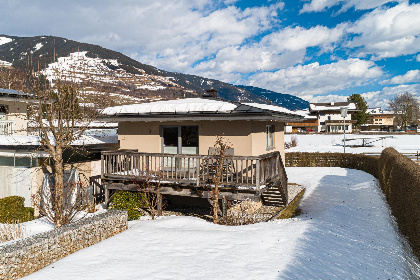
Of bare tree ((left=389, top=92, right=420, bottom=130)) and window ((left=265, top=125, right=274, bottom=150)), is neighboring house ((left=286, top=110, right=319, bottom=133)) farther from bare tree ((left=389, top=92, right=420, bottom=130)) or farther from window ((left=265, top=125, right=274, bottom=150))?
window ((left=265, top=125, right=274, bottom=150))

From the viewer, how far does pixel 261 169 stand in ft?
32.0

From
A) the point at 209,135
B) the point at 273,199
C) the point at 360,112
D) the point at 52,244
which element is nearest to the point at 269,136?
the point at 273,199

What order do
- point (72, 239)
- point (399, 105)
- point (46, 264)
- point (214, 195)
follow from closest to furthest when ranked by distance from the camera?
point (46, 264) < point (72, 239) < point (214, 195) < point (399, 105)

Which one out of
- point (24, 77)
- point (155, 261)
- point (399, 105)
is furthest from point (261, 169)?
point (399, 105)

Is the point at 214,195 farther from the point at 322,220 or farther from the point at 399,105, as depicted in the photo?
the point at 399,105

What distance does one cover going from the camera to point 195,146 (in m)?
12.7

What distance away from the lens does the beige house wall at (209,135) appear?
38.3ft

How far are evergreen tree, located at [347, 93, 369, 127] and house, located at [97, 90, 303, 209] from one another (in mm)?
71317

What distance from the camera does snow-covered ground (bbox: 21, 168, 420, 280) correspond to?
230 inches

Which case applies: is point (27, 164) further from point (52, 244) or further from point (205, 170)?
point (205, 170)

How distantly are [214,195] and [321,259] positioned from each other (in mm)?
4096

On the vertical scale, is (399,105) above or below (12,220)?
above

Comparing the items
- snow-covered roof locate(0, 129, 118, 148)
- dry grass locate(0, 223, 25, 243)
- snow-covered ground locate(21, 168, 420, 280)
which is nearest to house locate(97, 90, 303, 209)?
snow-covered ground locate(21, 168, 420, 280)

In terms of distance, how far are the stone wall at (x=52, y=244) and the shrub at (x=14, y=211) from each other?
4599mm
